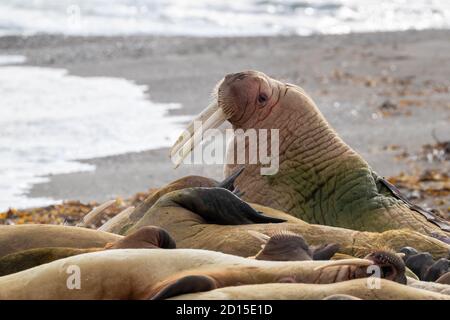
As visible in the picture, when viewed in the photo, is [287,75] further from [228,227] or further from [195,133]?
[228,227]

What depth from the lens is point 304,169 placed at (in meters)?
6.03

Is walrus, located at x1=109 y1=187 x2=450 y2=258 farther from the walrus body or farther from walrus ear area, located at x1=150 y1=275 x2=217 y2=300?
walrus ear area, located at x1=150 y1=275 x2=217 y2=300

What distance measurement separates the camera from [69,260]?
12.3 ft

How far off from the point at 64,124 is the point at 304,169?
822 centimetres

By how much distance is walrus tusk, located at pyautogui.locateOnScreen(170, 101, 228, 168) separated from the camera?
583cm

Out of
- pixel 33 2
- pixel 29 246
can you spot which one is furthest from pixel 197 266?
pixel 33 2

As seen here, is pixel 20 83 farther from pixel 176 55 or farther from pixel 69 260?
pixel 69 260

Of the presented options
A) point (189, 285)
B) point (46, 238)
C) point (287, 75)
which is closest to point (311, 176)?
point (46, 238)

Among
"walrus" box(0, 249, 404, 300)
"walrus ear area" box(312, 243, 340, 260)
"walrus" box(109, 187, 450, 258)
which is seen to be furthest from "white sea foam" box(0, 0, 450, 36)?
"walrus" box(0, 249, 404, 300)

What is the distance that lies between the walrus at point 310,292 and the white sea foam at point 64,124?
6502 mm

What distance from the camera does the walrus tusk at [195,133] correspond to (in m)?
5.83

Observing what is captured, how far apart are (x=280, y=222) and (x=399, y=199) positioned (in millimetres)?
982

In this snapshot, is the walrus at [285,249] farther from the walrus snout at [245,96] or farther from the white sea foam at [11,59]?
the white sea foam at [11,59]

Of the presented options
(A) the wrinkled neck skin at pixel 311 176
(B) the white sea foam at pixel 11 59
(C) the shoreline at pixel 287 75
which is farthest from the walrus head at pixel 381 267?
(B) the white sea foam at pixel 11 59
